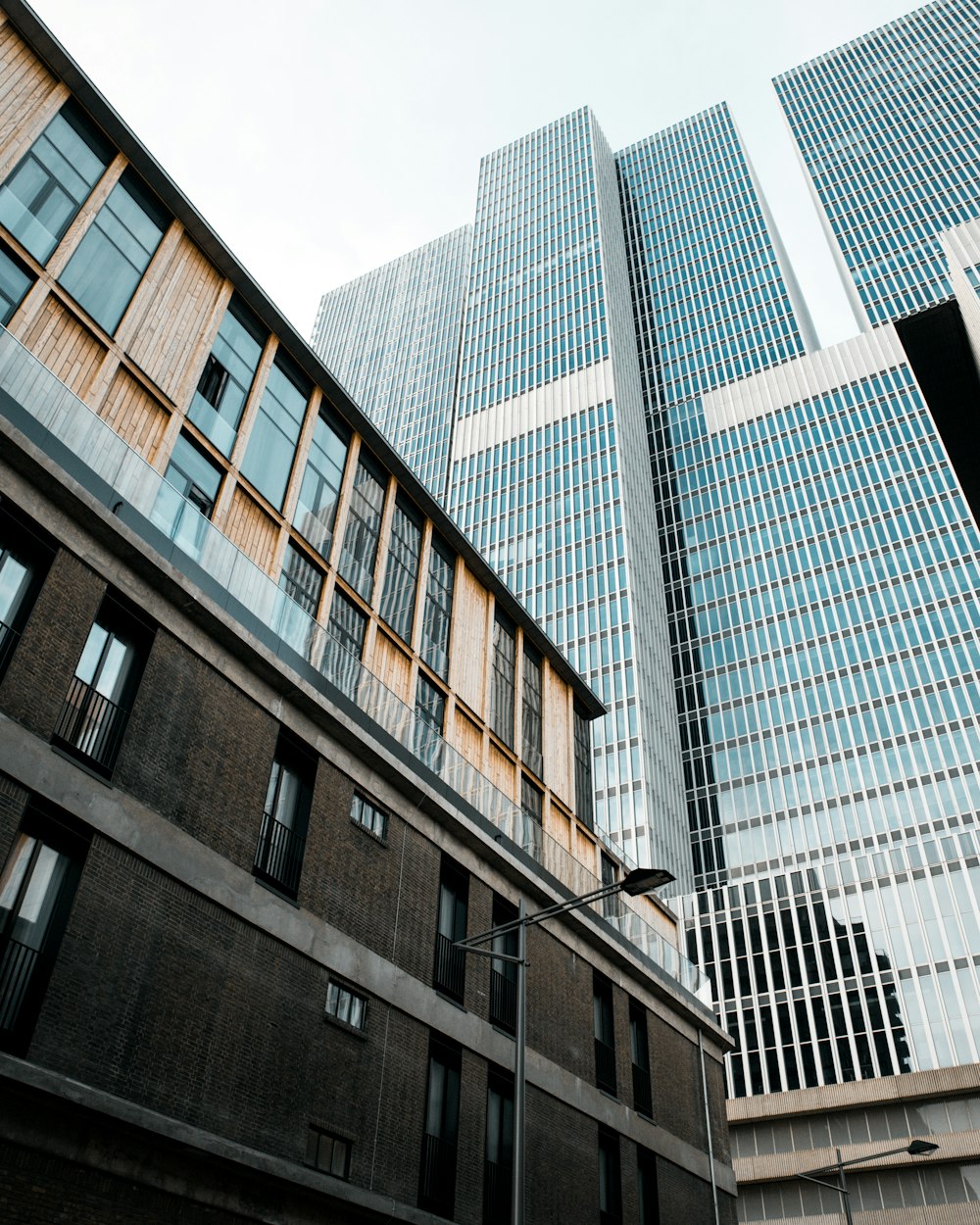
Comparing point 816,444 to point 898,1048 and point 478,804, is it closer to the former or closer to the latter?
point 898,1048

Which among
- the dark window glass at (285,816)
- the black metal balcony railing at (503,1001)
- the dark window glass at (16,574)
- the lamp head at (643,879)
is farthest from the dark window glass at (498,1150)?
the dark window glass at (16,574)

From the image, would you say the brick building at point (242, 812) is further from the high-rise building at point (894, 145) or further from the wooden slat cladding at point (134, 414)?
the high-rise building at point (894, 145)

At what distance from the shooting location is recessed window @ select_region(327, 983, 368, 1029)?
56.7 ft

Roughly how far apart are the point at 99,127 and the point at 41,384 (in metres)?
8.14

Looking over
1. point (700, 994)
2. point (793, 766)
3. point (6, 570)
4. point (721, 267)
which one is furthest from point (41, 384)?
point (721, 267)

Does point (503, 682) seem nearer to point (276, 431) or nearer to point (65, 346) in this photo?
point (276, 431)

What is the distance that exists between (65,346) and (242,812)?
29.7ft

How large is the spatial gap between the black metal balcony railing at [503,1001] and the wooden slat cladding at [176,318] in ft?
45.7

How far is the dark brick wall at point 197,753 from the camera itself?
1551 centimetres

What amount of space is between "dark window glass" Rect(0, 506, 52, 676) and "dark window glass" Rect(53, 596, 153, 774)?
105cm

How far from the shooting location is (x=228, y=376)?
2319cm

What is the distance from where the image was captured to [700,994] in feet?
103

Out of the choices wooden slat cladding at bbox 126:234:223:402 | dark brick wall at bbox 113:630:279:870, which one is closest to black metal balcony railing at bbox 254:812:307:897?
dark brick wall at bbox 113:630:279:870

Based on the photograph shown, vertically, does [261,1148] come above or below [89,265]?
below
